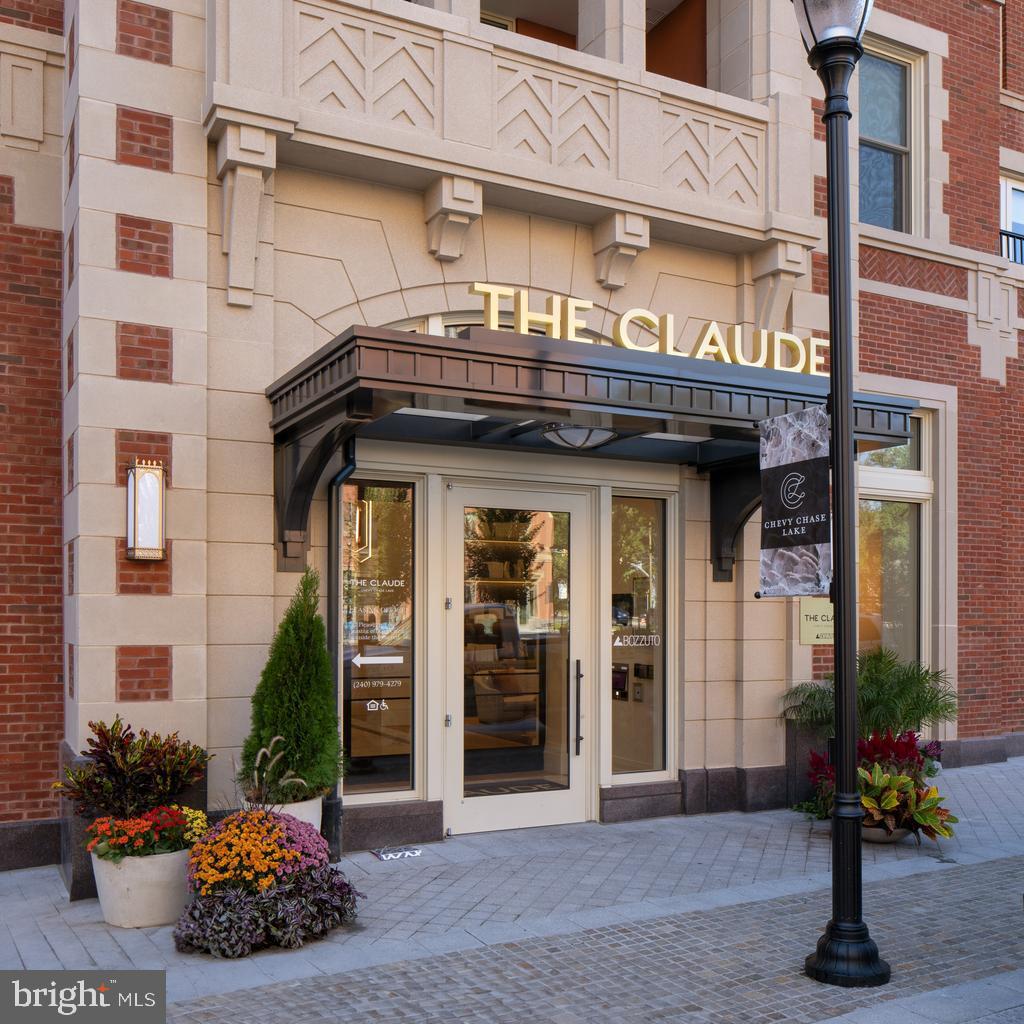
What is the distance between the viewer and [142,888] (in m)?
6.11

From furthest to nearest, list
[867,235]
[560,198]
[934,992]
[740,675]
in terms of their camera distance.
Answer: [867,235] < [740,675] < [560,198] < [934,992]

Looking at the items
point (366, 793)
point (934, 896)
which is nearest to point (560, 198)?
point (366, 793)

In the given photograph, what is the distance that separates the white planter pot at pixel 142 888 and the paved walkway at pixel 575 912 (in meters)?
0.10

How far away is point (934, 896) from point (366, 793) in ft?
13.3

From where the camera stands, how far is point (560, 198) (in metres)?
8.53

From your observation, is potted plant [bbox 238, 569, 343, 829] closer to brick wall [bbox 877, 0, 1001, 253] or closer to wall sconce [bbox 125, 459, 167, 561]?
wall sconce [bbox 125, 459, 167, 561]

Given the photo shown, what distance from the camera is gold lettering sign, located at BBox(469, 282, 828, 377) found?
7137 millimetres

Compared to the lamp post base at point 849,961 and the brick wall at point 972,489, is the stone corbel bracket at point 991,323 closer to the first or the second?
the brick wall at point 972,489

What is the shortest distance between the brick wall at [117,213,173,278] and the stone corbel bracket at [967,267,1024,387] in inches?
343

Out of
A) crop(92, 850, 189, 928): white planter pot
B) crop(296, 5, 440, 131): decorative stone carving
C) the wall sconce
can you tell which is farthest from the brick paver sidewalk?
crop(296, 5, 440, 131): decorative stone carving

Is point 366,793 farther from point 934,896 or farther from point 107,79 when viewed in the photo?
point 107,79

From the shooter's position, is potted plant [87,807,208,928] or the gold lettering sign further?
the gold lettering sign

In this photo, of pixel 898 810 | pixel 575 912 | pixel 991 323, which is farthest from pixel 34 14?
pixel 991 323

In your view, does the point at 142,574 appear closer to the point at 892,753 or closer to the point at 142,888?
the point at 142,888
